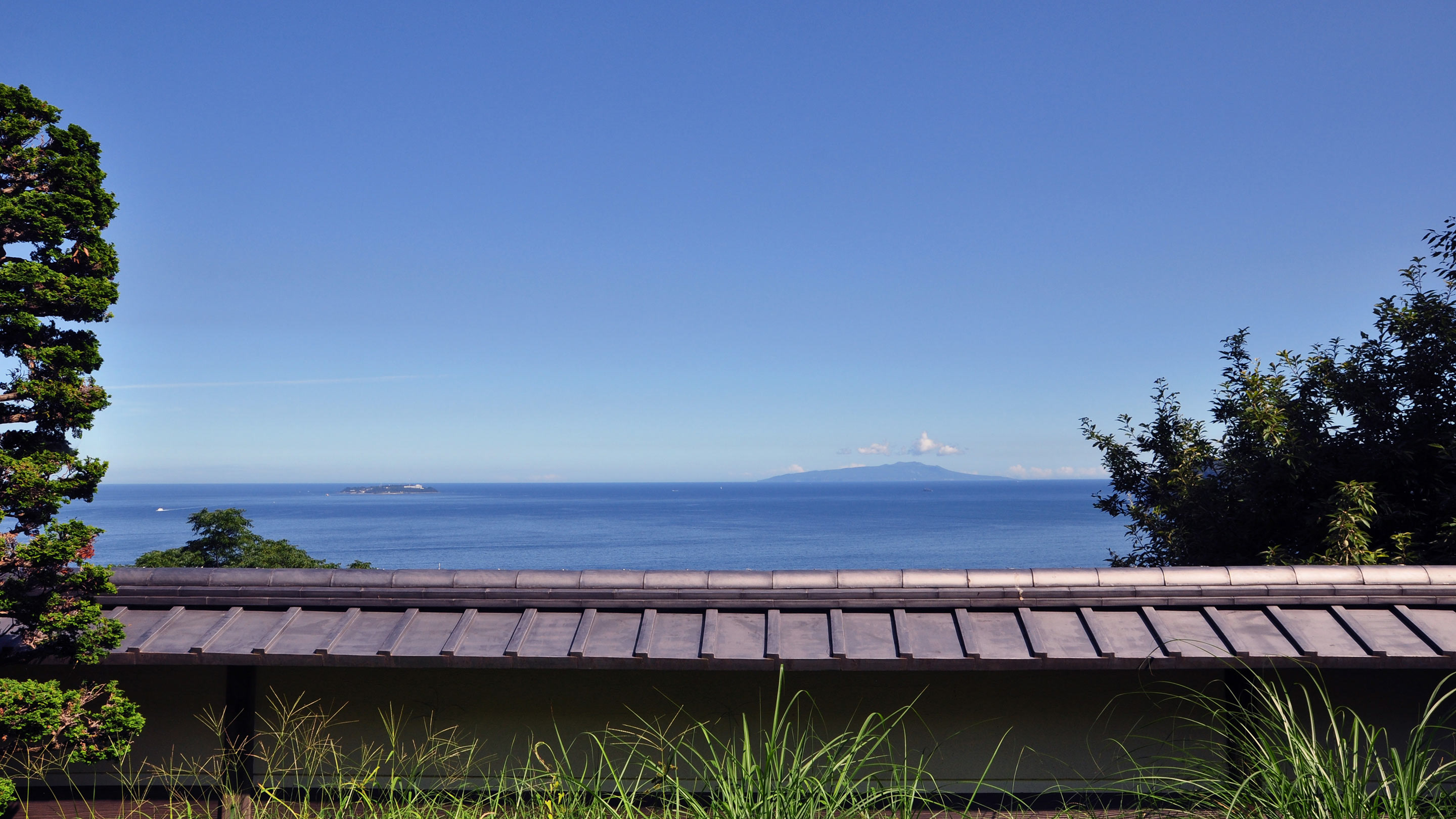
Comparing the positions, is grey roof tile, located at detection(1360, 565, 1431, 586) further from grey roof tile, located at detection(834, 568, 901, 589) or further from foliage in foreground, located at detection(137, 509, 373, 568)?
foliage in foreground, located at detection(137, 509, 373, 568)

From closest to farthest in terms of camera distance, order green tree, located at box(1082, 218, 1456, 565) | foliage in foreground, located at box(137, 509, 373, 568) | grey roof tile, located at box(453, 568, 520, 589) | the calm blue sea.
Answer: grey roof tile, located at box(453, 568, 520, 589)
green tree, located at box(1082, 218, 1456, 565)
foliage in foreground, located at box(137, 509, 373, 568)
the calm blue sea

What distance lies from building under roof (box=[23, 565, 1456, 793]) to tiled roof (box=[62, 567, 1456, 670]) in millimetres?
15

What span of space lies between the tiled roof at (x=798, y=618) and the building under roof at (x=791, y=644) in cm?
1

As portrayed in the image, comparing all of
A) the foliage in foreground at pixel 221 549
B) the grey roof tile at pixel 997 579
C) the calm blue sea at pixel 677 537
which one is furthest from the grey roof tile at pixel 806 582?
the calm blue sea at pixel 677 537

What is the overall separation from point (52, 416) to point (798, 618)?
5.03 meters

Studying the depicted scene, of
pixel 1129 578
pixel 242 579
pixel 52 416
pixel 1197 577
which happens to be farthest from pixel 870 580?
pixel 52 416

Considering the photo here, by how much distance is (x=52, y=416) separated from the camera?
551cm

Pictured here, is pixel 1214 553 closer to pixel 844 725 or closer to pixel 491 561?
pixel 844 725

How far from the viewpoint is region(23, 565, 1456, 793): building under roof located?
5473 millimetres

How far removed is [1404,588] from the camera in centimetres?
584

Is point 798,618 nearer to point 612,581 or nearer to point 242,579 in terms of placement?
point 612,581

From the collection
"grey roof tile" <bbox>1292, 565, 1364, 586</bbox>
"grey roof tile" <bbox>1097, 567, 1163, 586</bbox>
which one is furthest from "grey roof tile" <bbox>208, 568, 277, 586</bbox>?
"grey roof tile" <bbox>1292, 565, 1364, 586</bbox>

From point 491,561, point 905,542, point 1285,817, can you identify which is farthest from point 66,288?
point 905,542

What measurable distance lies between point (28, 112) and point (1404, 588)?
9657mm
